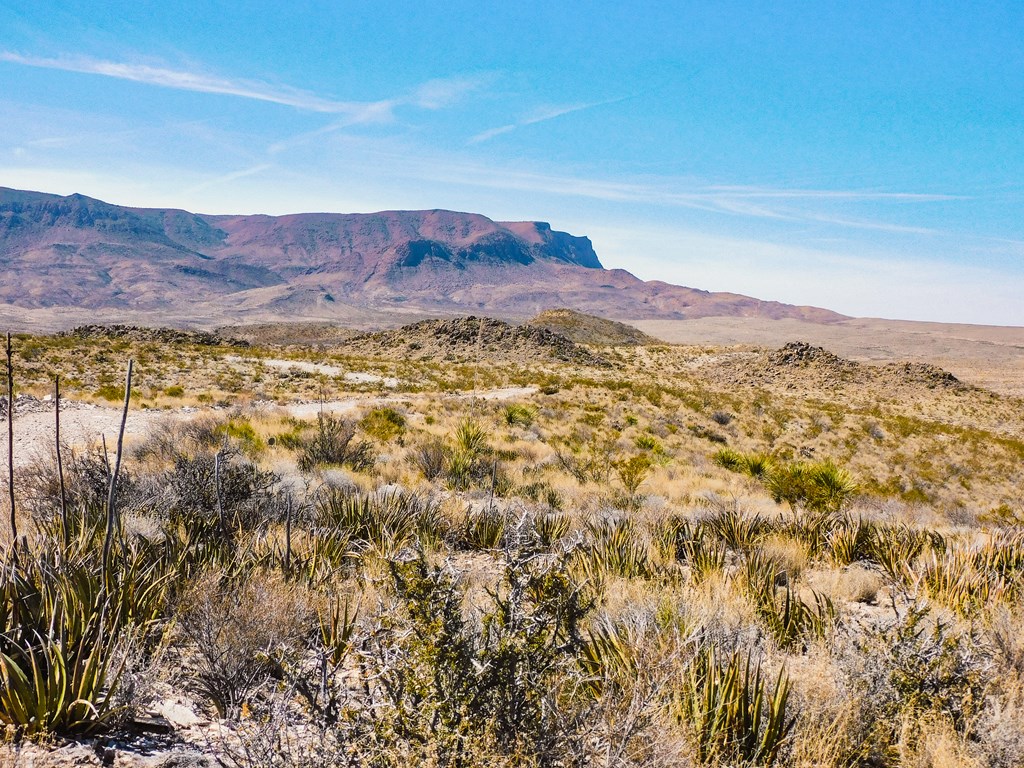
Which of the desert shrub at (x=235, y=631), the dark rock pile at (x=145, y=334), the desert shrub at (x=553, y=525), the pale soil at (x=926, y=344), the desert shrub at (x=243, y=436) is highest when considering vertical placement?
the pale soil at (x=926, y=344)

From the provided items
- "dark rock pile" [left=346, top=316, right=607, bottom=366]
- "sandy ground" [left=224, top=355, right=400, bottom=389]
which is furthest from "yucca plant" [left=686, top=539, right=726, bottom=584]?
"dark rock pile" [left=346, top=316, right=607, bottom=366]

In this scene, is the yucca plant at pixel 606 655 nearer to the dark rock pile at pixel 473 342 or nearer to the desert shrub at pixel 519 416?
the desert shrub at pixel 519 416

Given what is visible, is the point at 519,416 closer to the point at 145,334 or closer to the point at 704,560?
the point at 704,560

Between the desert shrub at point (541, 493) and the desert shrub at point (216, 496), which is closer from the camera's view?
the desert shrub at point (216, 496)

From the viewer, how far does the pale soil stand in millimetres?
72250

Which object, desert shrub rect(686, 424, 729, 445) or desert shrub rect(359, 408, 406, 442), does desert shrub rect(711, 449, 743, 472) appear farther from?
desert shrub rect(359, 408, 406, 442)

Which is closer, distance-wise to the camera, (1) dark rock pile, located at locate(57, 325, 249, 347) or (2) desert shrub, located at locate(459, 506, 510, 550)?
Result: (2) desert shrub, located at locate(459, 506, 510, 550)

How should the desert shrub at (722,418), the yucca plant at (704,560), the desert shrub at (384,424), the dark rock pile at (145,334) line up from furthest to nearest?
the dark rock pile at (145,334), the desert shrub at (722,418), the desert shrub at (384,424), the yucca plant at (704,560)

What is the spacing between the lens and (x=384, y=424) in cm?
1577

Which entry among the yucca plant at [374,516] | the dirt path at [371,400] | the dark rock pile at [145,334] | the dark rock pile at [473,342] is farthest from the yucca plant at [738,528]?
the dark rock pile at [145,334]

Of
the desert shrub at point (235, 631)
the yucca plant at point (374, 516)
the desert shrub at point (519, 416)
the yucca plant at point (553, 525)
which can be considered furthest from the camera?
the desert shrub at point (519, 416)

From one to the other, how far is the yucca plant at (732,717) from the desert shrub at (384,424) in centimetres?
1161

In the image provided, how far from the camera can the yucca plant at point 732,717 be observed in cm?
278

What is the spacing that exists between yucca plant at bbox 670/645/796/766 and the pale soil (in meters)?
63.5
